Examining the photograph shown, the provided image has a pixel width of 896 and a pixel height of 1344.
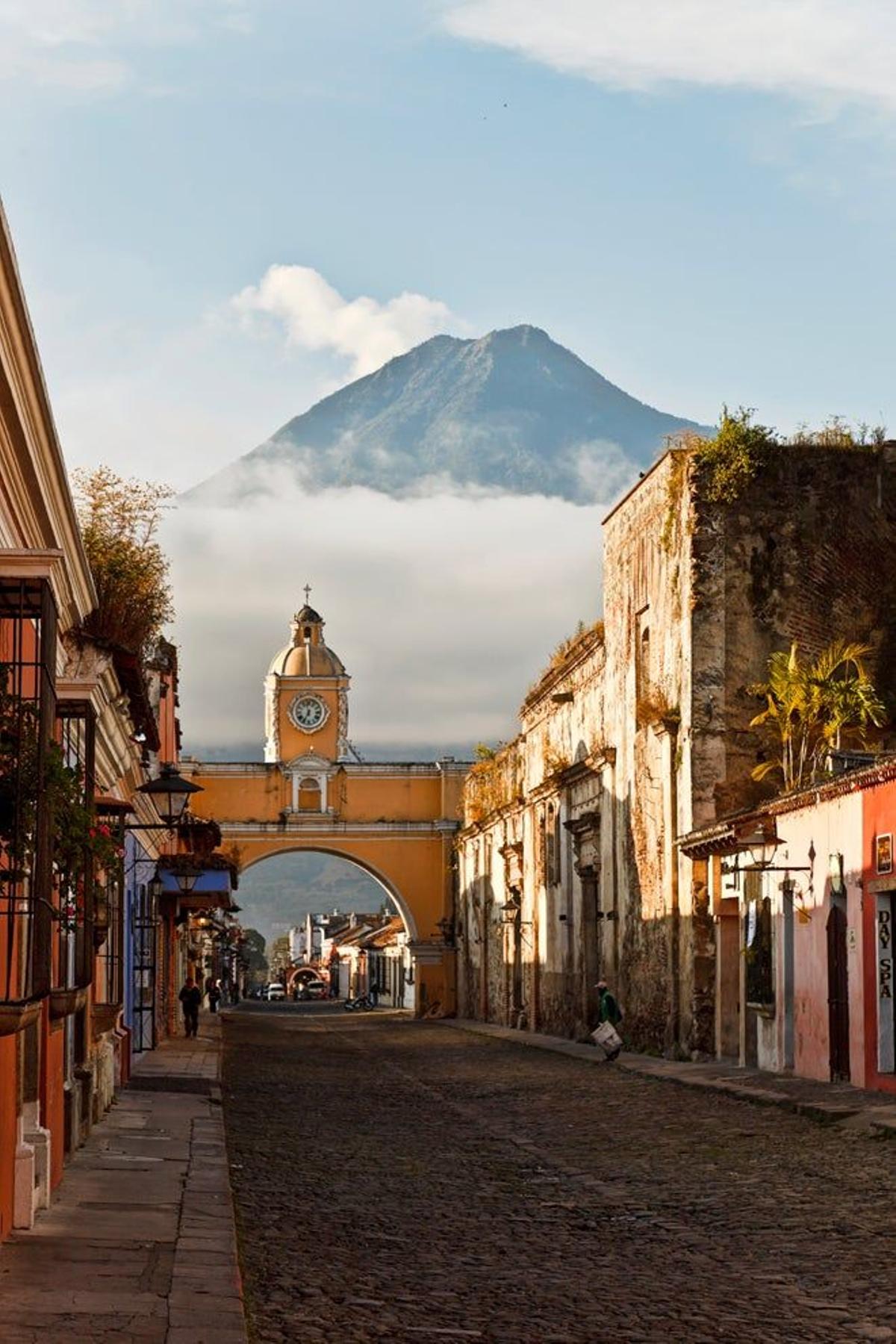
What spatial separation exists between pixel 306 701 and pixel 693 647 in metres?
40.2

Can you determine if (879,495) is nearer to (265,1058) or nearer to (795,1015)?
(795,1015)

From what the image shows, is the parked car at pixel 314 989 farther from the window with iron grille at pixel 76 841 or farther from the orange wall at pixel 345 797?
the window with iron grille at pixel 76 841

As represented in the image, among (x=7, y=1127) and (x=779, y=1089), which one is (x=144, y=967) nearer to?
(x=779, y=1089)

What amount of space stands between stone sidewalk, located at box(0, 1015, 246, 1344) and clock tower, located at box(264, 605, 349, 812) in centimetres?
4613

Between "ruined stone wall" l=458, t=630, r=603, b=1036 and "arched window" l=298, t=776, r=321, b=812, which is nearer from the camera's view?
"ruined stone wall" l=458, t=630, r=603, b=1036

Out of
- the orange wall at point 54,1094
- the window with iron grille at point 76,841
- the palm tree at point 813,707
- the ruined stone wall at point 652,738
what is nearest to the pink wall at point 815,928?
Result: the palm tree at point 813,707

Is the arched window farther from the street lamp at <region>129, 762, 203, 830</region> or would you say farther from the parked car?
the parked car

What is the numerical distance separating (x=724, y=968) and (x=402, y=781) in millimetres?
34620

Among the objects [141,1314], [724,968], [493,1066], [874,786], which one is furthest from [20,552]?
[493,1066]

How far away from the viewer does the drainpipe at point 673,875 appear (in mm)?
25453

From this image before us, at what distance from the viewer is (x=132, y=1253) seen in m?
8.24

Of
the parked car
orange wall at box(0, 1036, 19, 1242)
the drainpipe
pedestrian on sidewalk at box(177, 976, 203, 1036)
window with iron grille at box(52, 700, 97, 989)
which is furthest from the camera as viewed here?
the parked car

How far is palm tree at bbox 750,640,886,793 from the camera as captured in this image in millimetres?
23125

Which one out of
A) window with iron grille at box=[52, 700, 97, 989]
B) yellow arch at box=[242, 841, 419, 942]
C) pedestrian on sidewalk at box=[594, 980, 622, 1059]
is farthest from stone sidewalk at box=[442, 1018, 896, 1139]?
yellow arch at box=[242, 841, 419, 942]
